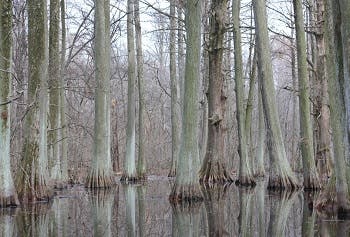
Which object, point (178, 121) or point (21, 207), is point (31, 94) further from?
point (178, 121)

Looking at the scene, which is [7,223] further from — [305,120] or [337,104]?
[305,120]

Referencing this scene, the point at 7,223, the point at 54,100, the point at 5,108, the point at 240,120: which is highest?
the point at 54,100

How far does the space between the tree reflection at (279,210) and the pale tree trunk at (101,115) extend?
183 inches

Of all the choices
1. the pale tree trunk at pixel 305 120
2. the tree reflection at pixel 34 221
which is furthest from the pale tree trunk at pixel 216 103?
the tree reflection at pixel 34 221

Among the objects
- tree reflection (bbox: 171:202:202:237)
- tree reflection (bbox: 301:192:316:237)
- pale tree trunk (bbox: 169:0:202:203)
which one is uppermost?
pale tree trunk (bbox: 169:0:202:203)

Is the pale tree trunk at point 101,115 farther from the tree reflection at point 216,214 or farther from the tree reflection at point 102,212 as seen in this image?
the tree reflection at point 216,214

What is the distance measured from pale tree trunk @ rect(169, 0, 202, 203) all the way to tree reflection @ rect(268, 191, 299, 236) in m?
1.57

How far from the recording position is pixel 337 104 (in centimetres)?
Result: 620

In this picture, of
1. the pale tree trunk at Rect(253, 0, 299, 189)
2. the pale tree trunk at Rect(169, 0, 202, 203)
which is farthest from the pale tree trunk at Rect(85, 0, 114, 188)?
the pale tree trunk at Rect(253, 0, 299, 189)

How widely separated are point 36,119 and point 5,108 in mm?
1072

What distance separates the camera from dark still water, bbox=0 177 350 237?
19.7 feet

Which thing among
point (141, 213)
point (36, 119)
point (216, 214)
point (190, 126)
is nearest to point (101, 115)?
point (36, 119)

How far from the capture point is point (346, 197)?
690 cm

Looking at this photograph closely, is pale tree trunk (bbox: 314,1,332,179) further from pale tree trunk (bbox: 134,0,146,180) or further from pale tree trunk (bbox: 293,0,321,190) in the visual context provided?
pale tree trunk (bbox: 134,0,146,180)
